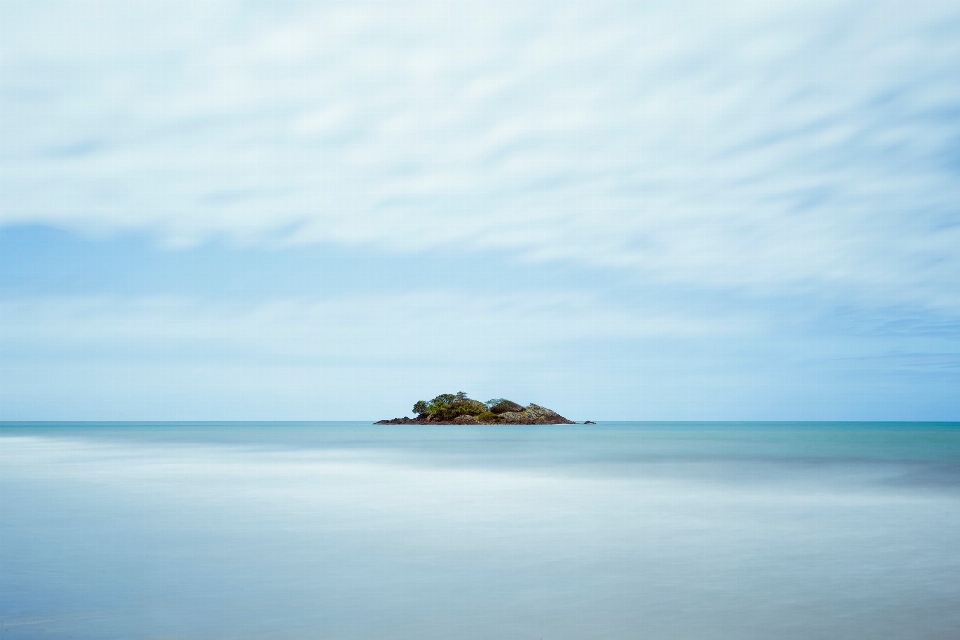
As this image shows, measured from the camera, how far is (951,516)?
60.4ft

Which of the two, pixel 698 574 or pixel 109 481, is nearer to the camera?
pixel 698 574

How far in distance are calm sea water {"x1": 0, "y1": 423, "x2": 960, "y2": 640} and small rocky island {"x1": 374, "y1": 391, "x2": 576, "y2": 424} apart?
122 metres

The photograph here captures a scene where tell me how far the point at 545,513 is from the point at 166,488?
1263cm

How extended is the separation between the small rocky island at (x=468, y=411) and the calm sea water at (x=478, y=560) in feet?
400

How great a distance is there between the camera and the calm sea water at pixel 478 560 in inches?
353

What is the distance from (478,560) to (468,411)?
13645cm

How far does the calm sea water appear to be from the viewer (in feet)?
29.4

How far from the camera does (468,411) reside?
149 meters

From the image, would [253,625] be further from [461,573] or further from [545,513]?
[545,513]

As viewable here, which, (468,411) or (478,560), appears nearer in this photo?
(478,560)

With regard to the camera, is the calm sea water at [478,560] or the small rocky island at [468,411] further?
the small rocky island at [468,411]

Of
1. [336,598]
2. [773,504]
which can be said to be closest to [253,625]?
[336,598]

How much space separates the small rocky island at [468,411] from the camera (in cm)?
14825

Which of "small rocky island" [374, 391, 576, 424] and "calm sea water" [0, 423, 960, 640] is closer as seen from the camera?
"calm sea water" [0, 423, 960, 640]
